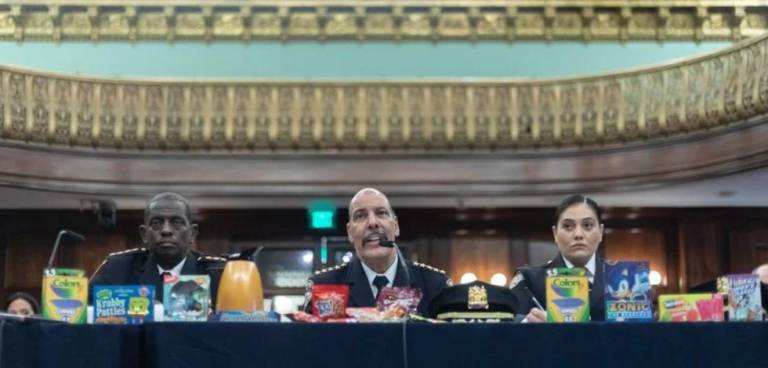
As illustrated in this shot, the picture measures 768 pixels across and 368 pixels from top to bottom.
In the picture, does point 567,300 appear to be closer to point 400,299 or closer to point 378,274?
point 400,299

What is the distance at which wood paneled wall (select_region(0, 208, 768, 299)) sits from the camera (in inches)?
444

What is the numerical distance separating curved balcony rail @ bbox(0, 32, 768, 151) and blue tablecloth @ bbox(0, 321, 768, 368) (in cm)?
724

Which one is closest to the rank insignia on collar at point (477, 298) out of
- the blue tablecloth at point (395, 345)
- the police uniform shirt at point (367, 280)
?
the blue tablecloth at point (395, 345)

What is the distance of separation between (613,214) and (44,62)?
22.6ft

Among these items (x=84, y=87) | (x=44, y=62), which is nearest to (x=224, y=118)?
(x=84, y=87)

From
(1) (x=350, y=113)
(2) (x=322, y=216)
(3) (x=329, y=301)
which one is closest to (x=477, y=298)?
(3) (x=329, y=301)

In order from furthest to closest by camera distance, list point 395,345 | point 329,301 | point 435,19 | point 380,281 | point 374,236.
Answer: point 435,19 → point 380,281 → point 374,236 → point 329,301 → point 395,345

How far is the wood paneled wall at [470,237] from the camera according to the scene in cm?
1127

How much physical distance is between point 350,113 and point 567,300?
7372 millimetres

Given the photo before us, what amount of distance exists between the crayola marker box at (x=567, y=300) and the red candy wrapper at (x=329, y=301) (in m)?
0.65

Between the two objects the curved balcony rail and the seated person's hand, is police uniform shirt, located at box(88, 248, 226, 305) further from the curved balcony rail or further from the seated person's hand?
the curved balcony rail

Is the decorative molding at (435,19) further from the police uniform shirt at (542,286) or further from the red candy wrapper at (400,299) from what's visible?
the red candy wrapper at (400,299)

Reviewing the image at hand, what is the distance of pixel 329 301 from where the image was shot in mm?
3055

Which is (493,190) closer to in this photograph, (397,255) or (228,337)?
(397,255)
